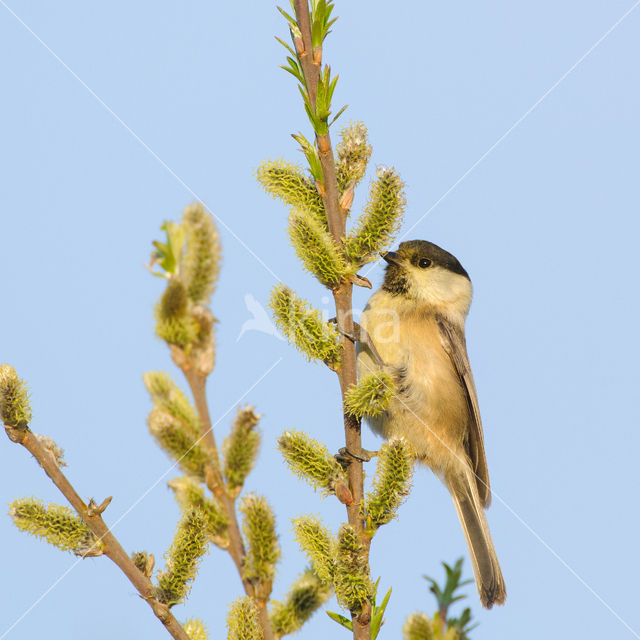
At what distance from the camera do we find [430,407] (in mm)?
4500

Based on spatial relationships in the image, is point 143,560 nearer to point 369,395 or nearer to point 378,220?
point 369,395

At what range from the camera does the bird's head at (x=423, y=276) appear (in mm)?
4633

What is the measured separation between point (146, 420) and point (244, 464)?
0.95 feet

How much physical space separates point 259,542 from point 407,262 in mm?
3019

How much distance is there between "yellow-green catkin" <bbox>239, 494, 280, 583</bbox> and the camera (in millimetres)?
1905

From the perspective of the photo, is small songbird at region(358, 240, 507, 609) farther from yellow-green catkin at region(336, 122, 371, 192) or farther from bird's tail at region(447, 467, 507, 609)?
yellow-green catkin at region(336, 122, 371, 192)

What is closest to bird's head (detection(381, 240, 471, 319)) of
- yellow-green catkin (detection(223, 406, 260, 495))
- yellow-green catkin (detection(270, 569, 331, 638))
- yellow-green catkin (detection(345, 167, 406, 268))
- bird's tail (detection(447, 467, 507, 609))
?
bird's tail (detection(447, 467, 507, 609))

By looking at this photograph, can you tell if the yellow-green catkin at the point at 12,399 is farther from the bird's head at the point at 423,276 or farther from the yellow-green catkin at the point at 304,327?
the bird's head at the point at 423,276

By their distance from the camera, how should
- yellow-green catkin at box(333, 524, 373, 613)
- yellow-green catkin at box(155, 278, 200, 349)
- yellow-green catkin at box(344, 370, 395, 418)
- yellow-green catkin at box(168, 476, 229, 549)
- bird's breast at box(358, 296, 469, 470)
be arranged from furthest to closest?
bird's breast at box(358, 296, 469, 470) → yellow-green catkin at box(344, 370, 395, 418) → yellow-green catkin at box(333, 524, 373, 613) → yellow-green catkin at box(168, 476, 229, 549) → yellow-green catkin at box(155, 278, 200, 349)

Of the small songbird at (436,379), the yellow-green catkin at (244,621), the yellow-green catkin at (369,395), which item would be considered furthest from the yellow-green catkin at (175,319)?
the small songbird at (436,379)

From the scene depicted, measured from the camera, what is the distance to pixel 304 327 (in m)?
2.33

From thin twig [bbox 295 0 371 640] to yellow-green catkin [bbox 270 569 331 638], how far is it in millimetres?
204

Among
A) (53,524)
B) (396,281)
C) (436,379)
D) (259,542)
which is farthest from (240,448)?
(396,281)

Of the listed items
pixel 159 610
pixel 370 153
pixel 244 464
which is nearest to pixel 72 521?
pixel 159 610
